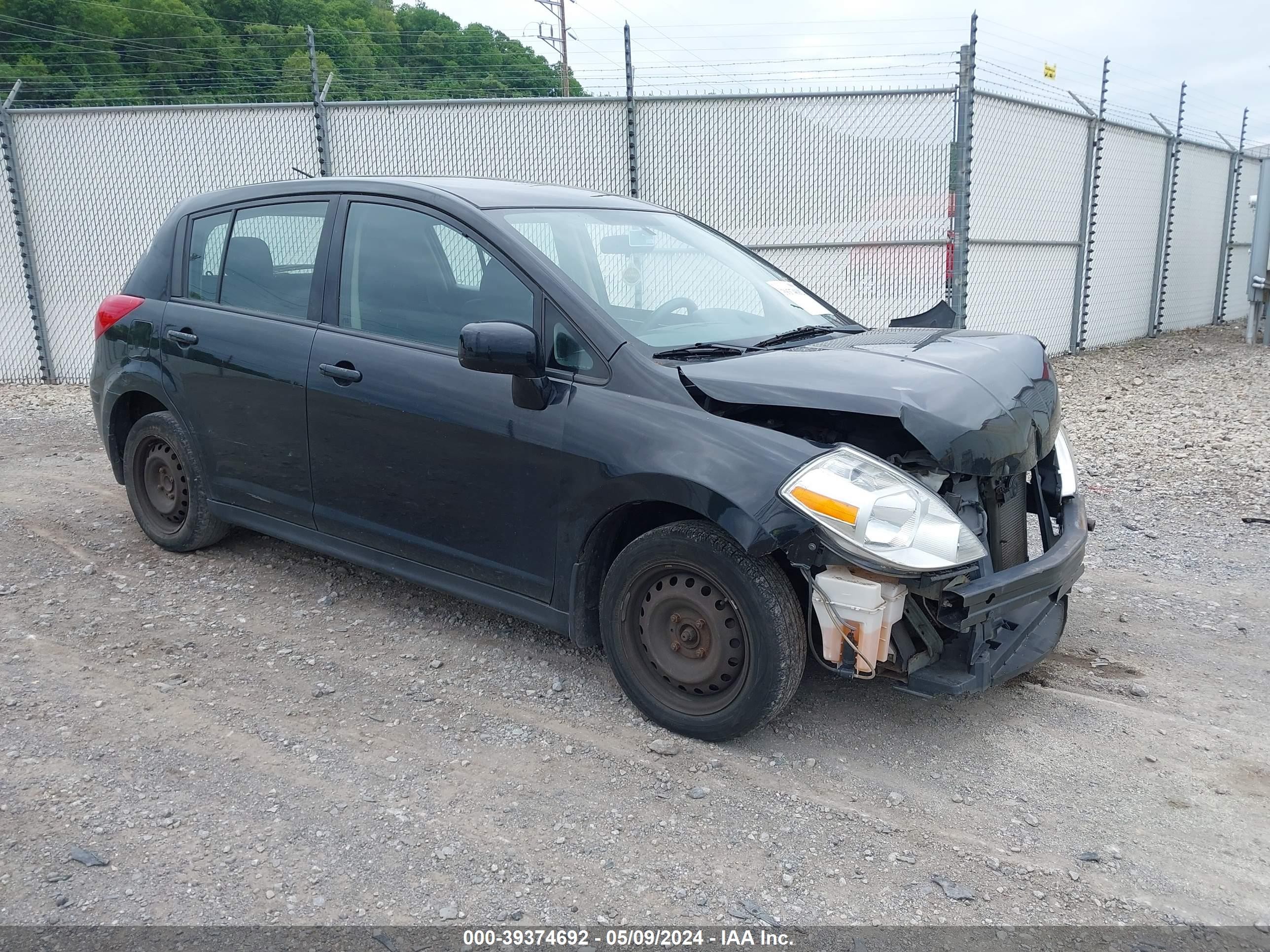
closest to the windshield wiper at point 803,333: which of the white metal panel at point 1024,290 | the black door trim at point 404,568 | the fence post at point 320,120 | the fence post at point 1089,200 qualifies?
the black door trim at point 404,568

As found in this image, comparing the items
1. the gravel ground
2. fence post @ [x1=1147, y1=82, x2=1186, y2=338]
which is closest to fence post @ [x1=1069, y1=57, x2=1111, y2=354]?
fence post @ [x1=1147, y1=82, x2=1186, y2=338]

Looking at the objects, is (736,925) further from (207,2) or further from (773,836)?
(207,2)

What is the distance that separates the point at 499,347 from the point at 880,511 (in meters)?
1.35

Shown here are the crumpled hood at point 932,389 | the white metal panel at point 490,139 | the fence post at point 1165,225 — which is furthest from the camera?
the fence post at point 1165,225

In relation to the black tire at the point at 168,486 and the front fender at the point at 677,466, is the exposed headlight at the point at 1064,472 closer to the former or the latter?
the front fender at the point at 677,466

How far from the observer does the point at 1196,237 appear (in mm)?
16203

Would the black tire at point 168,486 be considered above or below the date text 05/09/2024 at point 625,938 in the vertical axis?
above

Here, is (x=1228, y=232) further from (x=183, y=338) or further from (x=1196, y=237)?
(x=183, y=338)

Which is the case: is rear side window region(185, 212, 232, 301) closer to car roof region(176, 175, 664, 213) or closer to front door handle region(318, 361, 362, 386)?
car roof region(176, 175, 664, 213)

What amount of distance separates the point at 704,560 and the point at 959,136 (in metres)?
7.94

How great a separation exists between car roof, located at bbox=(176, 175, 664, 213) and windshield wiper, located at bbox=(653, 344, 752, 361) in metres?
0.96

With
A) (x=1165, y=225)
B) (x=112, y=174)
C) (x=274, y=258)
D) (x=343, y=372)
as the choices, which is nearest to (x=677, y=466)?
(x=343, y=372)

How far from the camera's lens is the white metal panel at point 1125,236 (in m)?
A: 12.9

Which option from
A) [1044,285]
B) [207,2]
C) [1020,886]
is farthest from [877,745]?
[207,2]
